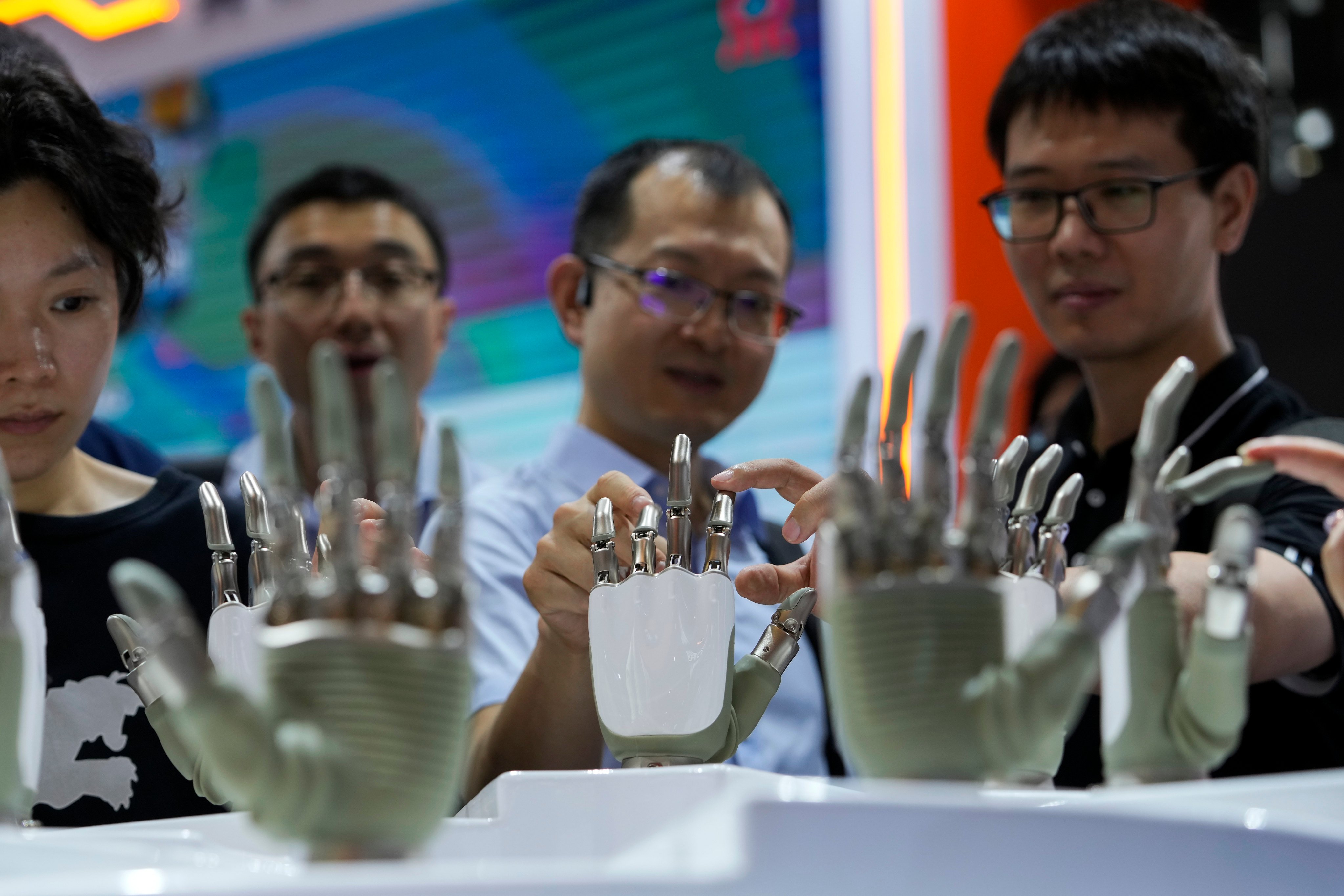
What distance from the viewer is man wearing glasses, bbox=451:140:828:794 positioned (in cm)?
143

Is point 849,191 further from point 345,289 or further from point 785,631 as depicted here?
point 785,631

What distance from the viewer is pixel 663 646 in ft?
2.61

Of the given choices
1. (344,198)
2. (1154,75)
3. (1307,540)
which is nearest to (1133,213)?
(1154,75)

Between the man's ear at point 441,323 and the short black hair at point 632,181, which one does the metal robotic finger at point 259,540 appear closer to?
the short black hair at point 632,181

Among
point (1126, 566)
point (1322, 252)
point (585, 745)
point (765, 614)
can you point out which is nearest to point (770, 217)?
point (765, 614)

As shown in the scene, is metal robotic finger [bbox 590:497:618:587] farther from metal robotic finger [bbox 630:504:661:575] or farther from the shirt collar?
the shirt collar

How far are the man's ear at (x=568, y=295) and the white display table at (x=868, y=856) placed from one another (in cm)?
119

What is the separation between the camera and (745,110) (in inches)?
105

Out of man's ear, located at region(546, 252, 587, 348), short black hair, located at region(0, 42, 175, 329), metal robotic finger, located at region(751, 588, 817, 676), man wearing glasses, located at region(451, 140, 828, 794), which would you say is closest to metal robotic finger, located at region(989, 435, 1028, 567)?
metal robotic finger, located at region(751, 588, 817, 676)

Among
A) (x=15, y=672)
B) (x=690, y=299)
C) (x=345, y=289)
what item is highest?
(x=345, y=289)

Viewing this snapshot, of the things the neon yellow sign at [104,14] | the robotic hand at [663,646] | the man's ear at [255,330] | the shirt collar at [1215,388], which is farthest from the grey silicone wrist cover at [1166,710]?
the neon yellow sign at [104,14]

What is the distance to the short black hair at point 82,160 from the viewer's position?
1023 mm

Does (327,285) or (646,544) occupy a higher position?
(327,285)

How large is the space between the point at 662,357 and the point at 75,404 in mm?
718
